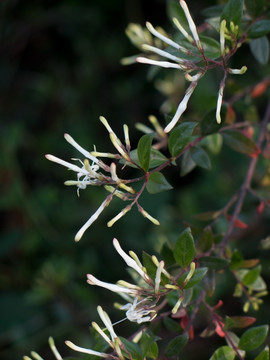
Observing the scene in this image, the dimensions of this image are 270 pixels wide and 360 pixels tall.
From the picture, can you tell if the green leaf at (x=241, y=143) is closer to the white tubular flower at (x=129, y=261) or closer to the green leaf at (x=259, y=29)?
the green leaf at (x=259, y=29)

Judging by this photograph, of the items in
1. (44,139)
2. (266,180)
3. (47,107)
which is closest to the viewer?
(266,180)

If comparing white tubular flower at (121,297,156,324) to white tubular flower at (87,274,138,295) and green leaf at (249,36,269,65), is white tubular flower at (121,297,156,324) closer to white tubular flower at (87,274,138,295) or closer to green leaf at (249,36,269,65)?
white tubular flower at (87,274,138,295)

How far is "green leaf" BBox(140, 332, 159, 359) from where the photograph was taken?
52 centimetres

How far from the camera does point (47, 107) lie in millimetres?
1703

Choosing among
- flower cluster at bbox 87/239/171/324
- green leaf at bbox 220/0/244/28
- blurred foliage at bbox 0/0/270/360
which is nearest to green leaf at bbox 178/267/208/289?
flower cluster at bbox 87/239/171/324

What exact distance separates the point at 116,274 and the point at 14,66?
75cm

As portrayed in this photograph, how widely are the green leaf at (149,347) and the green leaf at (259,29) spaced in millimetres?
335

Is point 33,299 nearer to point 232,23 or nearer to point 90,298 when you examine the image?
point 90,298

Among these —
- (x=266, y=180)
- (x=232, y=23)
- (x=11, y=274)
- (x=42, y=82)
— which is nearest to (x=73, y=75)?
Answer: (x=42, y=82)

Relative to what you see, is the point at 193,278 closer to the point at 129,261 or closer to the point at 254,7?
the point at 129,261

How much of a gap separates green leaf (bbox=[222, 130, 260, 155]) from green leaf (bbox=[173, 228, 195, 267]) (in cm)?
19

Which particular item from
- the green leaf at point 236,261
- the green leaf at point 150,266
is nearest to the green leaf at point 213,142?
the green leaf at point 236,261

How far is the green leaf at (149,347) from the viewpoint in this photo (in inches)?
20.3

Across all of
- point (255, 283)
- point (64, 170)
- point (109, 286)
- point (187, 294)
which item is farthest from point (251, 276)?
point (64, 170)
